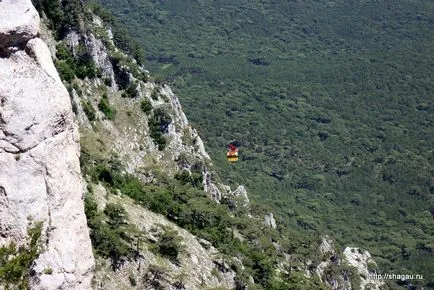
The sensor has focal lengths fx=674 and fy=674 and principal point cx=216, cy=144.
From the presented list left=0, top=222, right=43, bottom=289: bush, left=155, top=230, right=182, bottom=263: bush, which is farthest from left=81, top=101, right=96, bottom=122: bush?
left=0, top=222, right=43, bottom=289: bush

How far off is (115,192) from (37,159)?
1404 inches

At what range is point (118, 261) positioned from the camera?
4628 centimetres

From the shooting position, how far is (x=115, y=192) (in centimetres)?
6028

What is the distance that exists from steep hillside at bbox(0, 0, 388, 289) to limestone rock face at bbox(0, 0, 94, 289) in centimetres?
4

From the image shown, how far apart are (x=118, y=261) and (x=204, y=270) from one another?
12420 millimetres

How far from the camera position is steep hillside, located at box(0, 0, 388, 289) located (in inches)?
971

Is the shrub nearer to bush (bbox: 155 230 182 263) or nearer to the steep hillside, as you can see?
the steep hillside

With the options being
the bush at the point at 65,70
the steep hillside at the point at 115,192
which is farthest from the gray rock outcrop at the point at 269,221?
the bush at the point at 65,70

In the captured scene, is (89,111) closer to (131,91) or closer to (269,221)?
(131,91)

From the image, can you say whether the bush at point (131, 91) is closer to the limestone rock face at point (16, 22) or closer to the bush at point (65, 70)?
the bush at point (65, 70)

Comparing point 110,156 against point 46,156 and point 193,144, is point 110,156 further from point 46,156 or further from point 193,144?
point 46,156

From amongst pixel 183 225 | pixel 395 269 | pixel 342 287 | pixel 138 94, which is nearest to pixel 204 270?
pixel 183 225

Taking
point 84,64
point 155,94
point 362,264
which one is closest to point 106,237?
point 84,64

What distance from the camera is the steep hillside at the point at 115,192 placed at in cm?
2467
